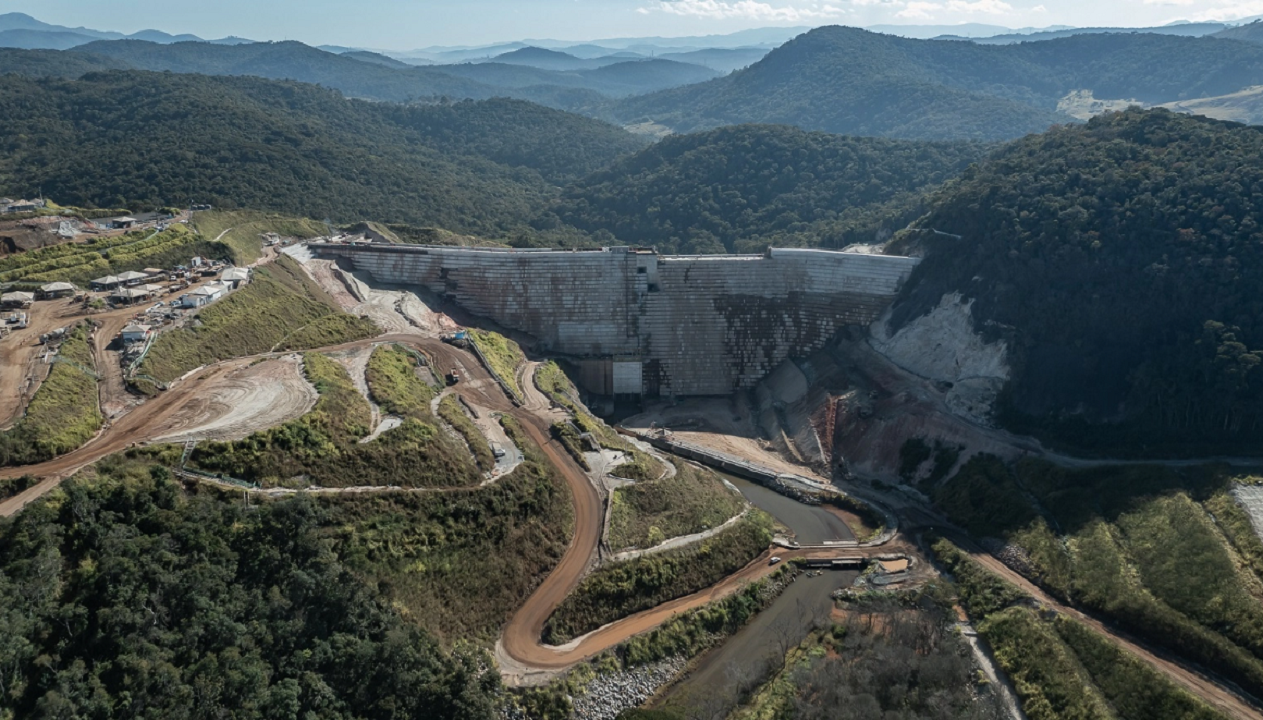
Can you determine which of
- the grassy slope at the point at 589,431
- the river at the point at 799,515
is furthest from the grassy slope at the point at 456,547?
the river at the point at 799,515

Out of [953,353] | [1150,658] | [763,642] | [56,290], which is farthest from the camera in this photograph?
[953,353]

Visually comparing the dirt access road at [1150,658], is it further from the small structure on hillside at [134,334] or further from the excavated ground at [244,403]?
the small structure on hillside at [134,334]

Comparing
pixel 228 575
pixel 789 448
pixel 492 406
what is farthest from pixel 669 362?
pixel 228 575

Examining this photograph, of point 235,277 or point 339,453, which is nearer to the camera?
point 339,453

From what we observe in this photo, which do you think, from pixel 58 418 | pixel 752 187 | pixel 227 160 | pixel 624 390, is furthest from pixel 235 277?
pixel 752 187

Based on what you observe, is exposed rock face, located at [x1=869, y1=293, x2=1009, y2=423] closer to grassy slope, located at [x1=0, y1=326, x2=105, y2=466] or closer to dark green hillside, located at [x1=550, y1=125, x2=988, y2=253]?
dark green hillside, located at [x1=550, y1=125, x2=988, y2=253]

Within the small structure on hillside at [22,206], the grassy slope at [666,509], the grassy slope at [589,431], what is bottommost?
the grassy slope at [666,509]

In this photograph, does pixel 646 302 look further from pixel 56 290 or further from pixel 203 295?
pixel 56 290
